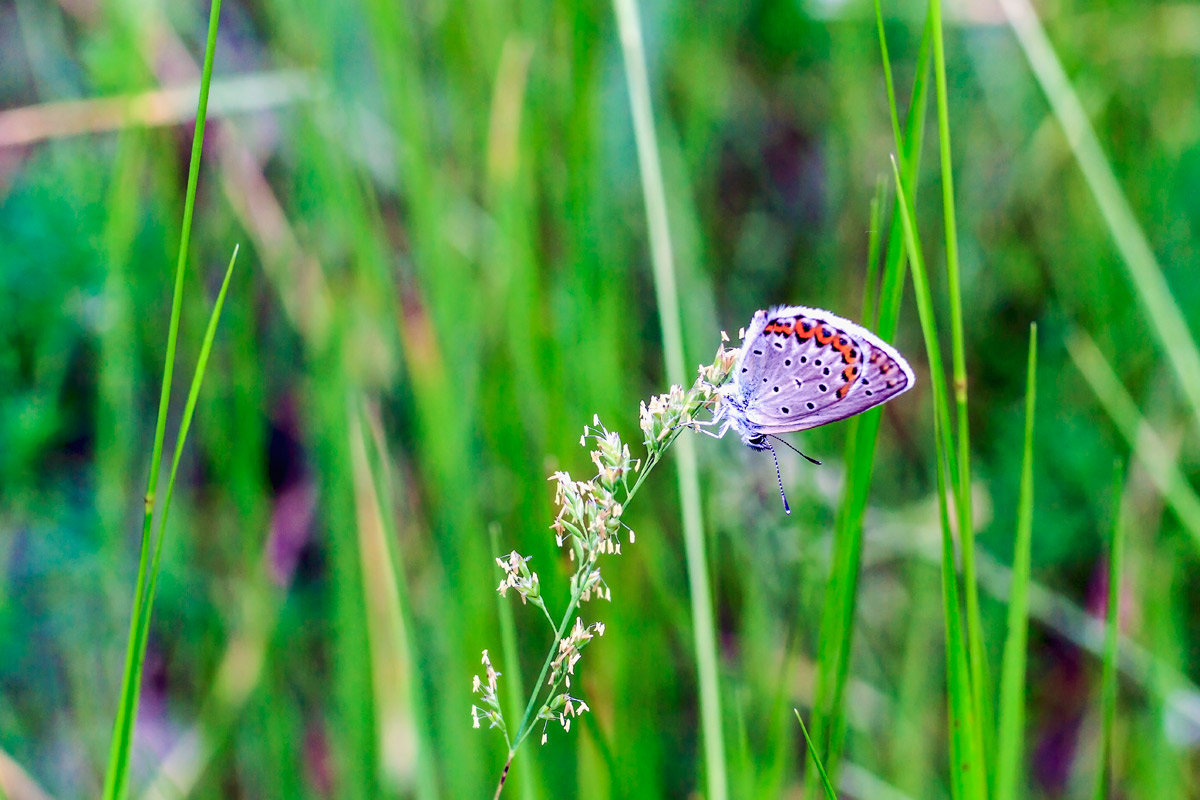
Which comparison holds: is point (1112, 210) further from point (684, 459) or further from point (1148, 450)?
point (684, 459)

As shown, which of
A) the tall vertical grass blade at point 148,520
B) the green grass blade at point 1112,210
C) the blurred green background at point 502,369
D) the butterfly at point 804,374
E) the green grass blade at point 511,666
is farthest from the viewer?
the blurred green background at point 502,369

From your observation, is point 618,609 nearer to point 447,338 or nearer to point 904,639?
point 447,338

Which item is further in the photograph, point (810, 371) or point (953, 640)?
point (810, 371)

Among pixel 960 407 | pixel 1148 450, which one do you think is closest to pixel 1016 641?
pixel 960 407

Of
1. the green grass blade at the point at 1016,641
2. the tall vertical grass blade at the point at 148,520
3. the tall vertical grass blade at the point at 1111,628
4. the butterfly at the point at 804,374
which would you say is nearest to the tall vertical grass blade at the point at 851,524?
the butterfly at the point at 804,374

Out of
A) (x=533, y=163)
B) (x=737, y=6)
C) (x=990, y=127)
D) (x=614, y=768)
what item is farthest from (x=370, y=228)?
(x=990, y=127)

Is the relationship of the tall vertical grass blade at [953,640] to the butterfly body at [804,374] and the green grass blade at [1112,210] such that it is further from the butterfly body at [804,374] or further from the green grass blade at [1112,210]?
the green grass blade at [1112,210]
